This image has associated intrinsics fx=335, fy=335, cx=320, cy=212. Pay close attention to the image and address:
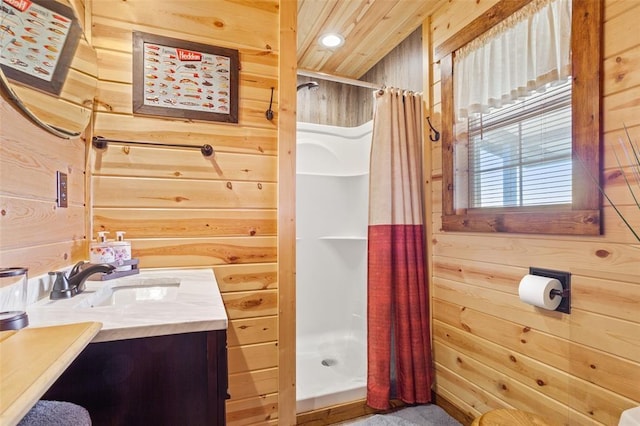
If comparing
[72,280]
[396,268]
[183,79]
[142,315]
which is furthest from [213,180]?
[396,268]

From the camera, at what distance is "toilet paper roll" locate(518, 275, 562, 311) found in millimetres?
1313

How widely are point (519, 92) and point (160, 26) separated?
1676 mm

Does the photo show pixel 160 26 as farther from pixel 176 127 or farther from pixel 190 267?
pixel 190 267

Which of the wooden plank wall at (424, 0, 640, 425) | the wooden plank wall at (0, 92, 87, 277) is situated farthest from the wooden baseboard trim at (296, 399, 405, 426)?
the wooden plank wall at (0, 92, 87, 277)

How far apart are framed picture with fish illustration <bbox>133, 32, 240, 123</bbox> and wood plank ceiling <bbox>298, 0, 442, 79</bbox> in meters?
0.75

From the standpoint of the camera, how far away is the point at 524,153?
154cm

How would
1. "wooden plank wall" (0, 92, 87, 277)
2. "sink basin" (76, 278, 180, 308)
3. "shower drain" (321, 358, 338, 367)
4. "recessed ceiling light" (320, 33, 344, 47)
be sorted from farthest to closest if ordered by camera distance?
"shower drain" (321, 358, 338, 367) < "recessed ceiling light" (320, 33, 344, 47) < "sink basin" (76, 278, 180, 308) < "wooden plank wall" (0, 92, 87, 277)

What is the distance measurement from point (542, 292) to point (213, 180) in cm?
150

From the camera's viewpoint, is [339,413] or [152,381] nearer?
[152,381]

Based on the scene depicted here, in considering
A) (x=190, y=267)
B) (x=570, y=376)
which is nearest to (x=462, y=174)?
(x=570, y=376)

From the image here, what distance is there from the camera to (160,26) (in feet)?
5.11

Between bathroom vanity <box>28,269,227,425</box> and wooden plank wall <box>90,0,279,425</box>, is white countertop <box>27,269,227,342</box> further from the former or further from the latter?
wooden plank wall <box>90,0,279,425</box>

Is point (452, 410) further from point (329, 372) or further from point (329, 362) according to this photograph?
point (329, 362)

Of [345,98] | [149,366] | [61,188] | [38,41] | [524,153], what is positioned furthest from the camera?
[345,98]
